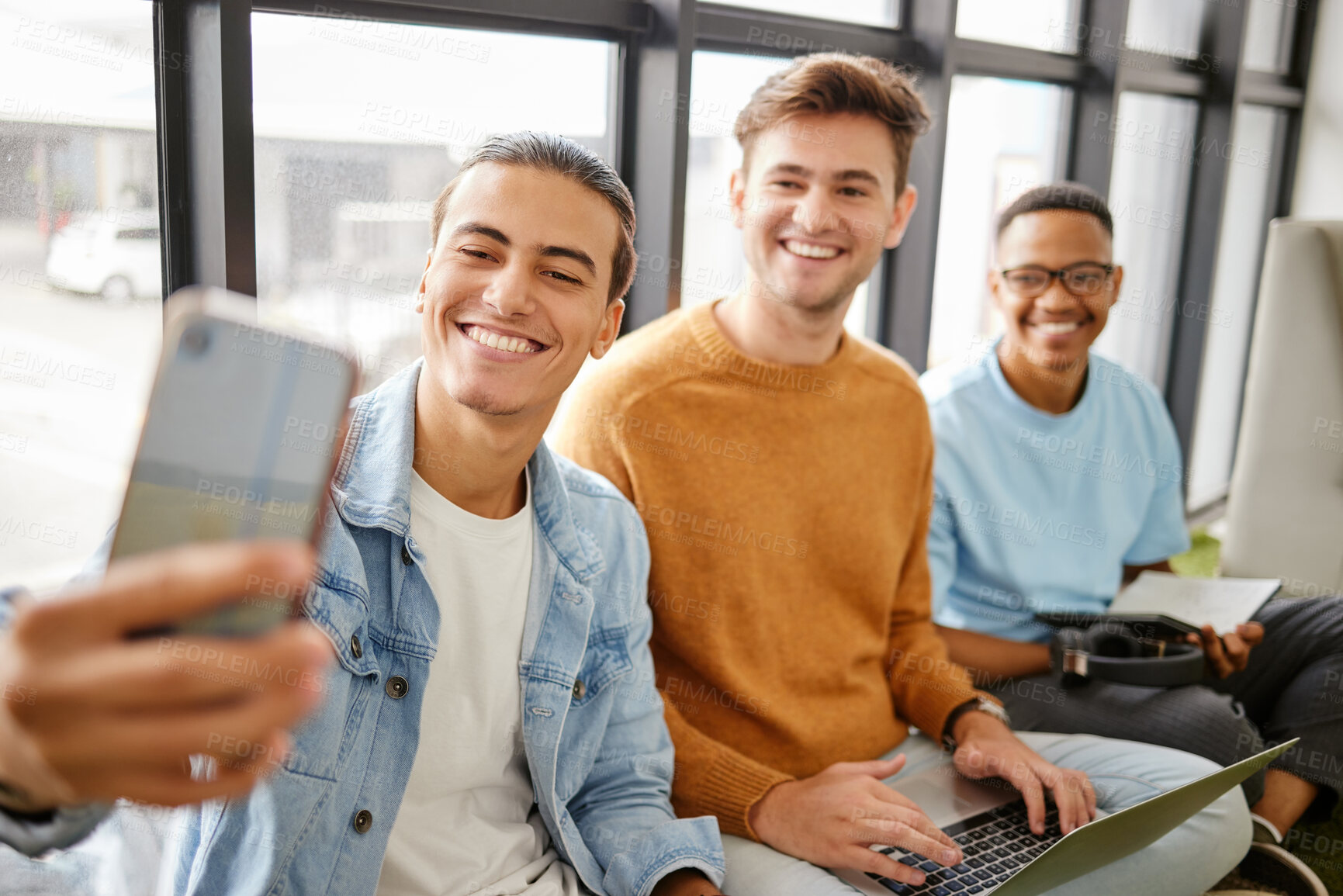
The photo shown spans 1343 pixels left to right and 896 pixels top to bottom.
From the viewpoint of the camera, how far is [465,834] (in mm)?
1052

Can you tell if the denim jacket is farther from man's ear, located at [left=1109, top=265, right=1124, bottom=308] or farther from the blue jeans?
man's ear, located at [left=1109, top=265, right=1124, bottom=308]

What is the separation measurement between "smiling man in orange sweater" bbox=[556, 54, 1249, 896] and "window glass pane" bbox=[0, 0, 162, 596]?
1.94ft

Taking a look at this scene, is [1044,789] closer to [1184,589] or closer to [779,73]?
[1184,589]

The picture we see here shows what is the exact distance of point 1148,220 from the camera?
3545 mm

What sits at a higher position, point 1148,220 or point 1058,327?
point 1148,220

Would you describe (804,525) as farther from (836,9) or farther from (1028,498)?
(836,9)

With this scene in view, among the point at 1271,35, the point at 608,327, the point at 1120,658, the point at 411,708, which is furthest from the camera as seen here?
the point at 1271,35

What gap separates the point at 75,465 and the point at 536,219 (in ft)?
2.21

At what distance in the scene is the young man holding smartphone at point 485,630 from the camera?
943mm

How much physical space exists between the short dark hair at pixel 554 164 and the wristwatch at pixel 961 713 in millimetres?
829

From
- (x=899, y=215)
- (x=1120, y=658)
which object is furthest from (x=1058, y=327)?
(x=1120, y=658)

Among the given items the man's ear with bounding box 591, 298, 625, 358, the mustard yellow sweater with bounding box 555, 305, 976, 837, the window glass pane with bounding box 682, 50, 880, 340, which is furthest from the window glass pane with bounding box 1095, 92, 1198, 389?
the man's ear with bounding box 591, 298, 625, 358

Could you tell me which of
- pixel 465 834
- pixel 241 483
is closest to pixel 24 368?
pixel 465 834

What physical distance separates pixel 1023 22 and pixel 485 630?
247 cm
